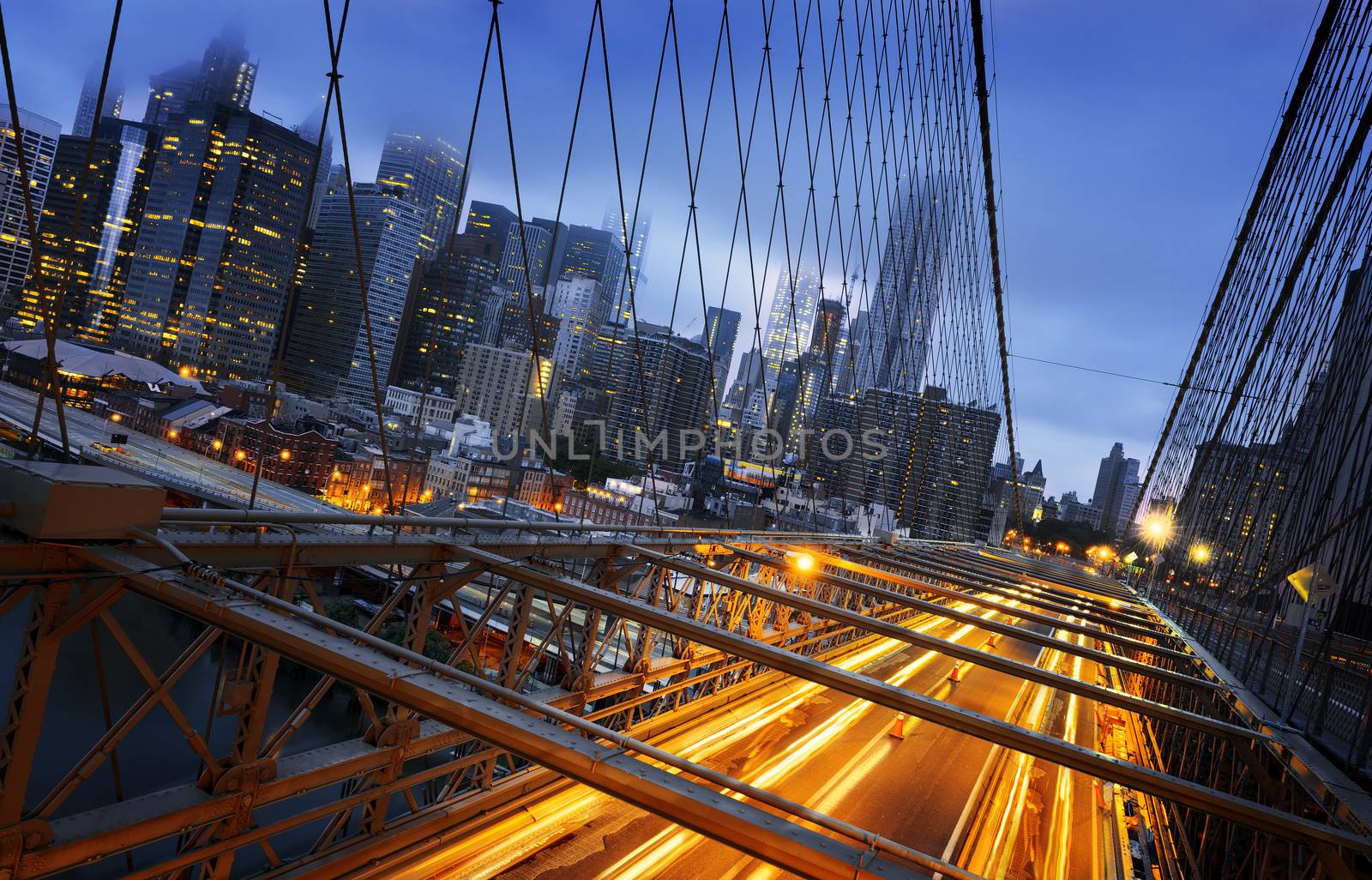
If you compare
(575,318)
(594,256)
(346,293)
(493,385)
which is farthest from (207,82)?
(594,256)

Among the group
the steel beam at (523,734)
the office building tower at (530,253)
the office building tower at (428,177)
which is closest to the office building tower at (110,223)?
the office building tower at (428,177)

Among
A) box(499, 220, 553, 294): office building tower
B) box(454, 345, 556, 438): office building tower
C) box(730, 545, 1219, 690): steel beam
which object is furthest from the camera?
box(499, 220, 553, 294): office building tower

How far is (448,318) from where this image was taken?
41.8m

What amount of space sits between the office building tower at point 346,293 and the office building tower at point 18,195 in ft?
14.3

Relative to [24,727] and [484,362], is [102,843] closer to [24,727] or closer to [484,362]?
[24,727]

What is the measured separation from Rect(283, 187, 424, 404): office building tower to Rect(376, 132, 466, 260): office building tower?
140 cm

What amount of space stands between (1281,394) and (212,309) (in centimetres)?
2979

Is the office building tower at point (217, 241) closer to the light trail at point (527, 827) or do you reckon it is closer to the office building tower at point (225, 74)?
the office building tower at point (225, 74)

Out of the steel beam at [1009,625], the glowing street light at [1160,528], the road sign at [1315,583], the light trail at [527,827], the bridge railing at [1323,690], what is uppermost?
the glowing street light at [1160,528]

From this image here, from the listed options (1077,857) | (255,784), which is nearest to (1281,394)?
(1077,857)

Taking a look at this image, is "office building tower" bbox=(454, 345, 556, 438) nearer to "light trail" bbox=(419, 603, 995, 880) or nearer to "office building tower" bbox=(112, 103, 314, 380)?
"office building tower" bbox=(112, 103, 314, 380)

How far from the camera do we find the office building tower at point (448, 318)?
29891mm

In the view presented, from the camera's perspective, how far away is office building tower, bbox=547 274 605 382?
72.6 metres

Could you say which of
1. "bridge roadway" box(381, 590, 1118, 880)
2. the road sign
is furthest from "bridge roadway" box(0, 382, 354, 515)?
the road sign
